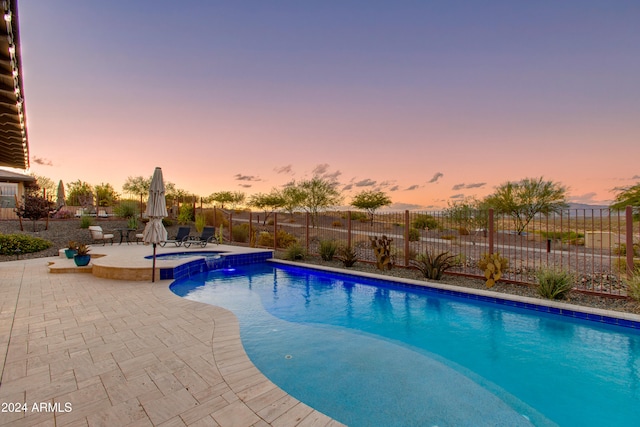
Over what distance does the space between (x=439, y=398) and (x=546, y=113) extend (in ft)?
35.1

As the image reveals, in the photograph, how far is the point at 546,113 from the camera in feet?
31.9

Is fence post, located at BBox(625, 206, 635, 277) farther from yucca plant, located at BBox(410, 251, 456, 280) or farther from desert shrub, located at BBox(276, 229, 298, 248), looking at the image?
desert shrub, located at BBox(276, 229, 298, 248)

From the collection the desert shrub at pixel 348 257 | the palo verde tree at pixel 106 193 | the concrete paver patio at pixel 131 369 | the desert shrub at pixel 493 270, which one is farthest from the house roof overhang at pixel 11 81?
the palo verde tree at pixel 106 193

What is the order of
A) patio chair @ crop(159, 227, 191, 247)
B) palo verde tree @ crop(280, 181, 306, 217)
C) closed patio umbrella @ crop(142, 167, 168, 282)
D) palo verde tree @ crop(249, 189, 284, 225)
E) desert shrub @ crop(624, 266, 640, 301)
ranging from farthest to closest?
1. palo verde tree @ crop(249, 189, 284, 225)
2. palo verde tree @ crop(280, 181, 306, 217)
3. patio chair @ crop(159, 227, 191, 247)
4. closed patio umbrella @ crop(142, 167, 168, 282)
5. desert shrub @ crop(624, 266, 640, 301)

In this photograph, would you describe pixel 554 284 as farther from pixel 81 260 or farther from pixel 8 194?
pixel 8 194

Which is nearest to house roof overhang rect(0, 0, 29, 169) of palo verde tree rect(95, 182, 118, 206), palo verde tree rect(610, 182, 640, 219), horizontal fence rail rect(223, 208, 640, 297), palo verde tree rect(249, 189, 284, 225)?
horizontal fence rail rect(223, 208, 640, 297)

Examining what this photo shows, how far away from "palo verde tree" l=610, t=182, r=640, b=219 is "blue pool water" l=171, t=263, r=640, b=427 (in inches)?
330

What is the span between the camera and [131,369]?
2.67 meters

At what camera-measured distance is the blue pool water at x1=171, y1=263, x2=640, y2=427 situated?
2.74m

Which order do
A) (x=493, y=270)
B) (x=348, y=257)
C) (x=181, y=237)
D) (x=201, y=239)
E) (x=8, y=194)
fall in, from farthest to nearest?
(x=8, y=194) → (x=181, y=237) → (x=201, y=239) → (x=348, y=257) → (x=493, y=270)

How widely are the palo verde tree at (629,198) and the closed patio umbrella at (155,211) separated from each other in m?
14.1

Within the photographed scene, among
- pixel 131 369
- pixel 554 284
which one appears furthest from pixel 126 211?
pixel 554 284

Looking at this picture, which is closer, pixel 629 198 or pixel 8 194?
pixel 629 198

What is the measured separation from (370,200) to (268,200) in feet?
32.1
